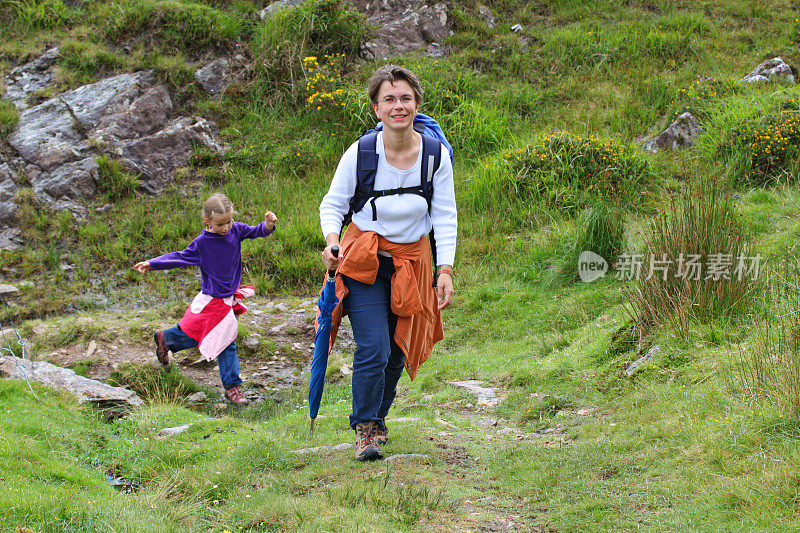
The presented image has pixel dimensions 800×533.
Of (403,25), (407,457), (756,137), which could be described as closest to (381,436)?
(407,457)

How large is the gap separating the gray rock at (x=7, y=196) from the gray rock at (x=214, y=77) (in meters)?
3.81

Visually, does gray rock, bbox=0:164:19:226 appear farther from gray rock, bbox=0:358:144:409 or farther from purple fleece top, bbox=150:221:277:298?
purple fleece top, bbox=150:221:277:298

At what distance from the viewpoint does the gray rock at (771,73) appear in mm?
11984

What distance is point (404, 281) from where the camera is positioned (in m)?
4.13

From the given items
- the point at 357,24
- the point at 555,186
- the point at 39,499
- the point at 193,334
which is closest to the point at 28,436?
the point at 39,499

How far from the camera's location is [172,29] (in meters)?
14.0

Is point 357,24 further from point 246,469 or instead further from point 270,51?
point 246,469

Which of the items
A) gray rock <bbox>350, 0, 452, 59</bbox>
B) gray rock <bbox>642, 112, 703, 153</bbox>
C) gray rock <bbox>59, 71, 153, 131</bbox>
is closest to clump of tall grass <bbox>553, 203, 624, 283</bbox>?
gray rock <bbox>642, 112, 703, 153</bbox>

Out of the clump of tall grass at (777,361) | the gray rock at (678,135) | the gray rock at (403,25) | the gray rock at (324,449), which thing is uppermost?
the gray rock at (403,25)

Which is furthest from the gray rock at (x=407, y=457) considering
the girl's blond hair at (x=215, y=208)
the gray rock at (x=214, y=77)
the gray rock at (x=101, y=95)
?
the gray rock at (x=214, y=77)

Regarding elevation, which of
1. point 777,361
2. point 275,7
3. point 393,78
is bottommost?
point 777,361

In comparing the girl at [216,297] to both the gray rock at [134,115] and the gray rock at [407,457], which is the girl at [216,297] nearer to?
the gray rock at [407,457]

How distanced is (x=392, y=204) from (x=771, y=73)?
34.5 ft

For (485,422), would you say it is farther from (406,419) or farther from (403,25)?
(403,25)
